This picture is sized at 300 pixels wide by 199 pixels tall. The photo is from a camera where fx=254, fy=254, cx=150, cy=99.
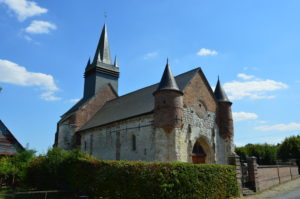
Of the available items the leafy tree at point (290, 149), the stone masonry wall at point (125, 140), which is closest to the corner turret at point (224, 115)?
the stone masonry wall at point (125, 140)

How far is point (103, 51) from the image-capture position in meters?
33.3

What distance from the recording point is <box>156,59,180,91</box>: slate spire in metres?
17.4

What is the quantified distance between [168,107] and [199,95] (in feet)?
14.1

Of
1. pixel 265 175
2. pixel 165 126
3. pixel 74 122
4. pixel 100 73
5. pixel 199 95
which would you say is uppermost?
pixel 100 73

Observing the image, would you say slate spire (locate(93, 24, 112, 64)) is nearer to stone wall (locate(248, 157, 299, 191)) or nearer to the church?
the church

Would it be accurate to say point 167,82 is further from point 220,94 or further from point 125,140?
point 220,94

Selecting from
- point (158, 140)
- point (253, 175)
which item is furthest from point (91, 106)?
point (253, 175)

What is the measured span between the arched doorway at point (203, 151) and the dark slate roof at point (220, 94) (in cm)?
430

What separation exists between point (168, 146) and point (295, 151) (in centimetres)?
1918

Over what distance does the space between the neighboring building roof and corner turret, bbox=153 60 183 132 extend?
27.8 feet

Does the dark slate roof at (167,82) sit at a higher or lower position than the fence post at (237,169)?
higher

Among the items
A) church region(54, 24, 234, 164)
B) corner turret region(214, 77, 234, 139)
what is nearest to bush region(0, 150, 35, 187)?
church region(54, 24, 234, 164)

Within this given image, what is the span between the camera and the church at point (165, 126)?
55.2 ft

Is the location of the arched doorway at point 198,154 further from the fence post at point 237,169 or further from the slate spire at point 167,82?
the slate spire at point 167,82
